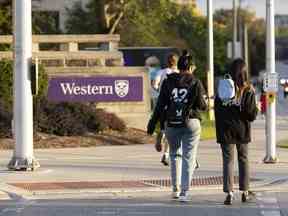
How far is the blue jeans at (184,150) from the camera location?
12.2 m

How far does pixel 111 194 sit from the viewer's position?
43.1 ft

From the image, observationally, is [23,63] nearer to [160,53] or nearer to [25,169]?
[25,169]

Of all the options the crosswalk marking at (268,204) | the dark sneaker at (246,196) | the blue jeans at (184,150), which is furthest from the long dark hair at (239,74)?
the crosswalk marking at (268,204)

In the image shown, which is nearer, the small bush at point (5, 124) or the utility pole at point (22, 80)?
the utility pole at point (22, 80)

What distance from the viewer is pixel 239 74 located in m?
12.1

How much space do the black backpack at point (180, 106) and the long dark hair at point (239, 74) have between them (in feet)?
2.06

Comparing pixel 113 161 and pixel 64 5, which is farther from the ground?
pixel 64 5

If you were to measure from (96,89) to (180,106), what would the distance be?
35.3 feet

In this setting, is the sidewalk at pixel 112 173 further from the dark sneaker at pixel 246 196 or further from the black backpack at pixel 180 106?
the black backpack at pixel 180 106

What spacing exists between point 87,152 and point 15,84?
4.32 m

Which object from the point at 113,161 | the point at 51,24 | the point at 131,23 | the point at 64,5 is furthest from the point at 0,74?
the point at 64,5

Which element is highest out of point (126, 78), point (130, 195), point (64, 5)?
point (64, 5)

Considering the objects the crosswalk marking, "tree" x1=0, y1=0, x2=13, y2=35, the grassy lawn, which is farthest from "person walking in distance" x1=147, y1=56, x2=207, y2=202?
"tree" x1=0, y1=0, x2=13, y2=35

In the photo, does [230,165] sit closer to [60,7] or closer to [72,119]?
[72,119]
